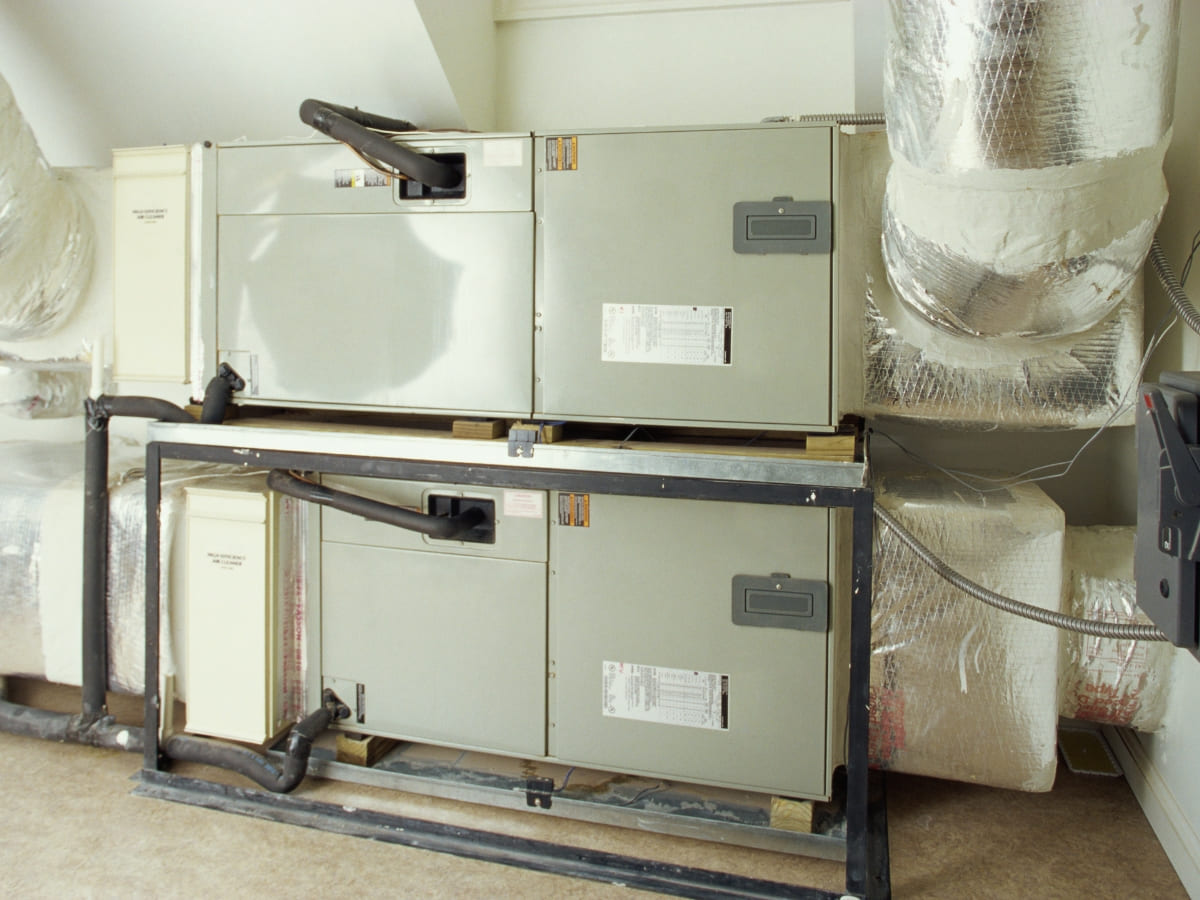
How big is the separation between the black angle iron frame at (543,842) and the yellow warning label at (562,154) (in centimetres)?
57

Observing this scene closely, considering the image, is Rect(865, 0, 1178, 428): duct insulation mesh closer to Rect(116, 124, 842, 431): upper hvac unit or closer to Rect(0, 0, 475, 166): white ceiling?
Rect(116, 124, 842, 431): upper hvac unit

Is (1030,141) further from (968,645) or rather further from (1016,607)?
(968,645)

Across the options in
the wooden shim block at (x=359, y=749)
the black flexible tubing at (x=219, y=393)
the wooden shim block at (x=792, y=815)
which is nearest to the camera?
the wooden shim block at (x=792, y=815)

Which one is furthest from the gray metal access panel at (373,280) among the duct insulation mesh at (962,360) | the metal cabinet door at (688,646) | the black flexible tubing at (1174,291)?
the black flexible tubing at (1174,291)

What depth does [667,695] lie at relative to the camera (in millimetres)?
1688

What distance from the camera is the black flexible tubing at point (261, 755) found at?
Result: 1.86 meters

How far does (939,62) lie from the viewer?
46.4 inches

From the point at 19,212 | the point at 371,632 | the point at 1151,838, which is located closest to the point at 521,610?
the point at 371,632

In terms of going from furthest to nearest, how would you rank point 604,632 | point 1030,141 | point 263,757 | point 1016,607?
point 263,757
point 604,632
point 1016,607
point 1030,141

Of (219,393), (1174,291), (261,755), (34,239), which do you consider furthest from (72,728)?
(1174,291)

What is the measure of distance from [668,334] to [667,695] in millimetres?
700

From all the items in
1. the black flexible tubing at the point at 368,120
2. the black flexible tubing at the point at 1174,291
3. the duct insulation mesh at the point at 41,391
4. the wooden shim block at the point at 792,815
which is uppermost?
the black flexible tubing at the point at 368,120

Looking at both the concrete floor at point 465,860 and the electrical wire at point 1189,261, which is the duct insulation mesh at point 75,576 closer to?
the concrete floor at point 465,860

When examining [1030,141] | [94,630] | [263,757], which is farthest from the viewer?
[94,630]
